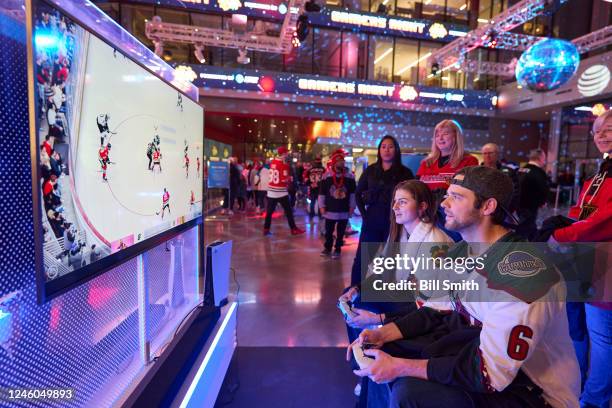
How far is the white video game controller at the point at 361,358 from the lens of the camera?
1.07 metres

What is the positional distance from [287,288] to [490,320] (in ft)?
8.76

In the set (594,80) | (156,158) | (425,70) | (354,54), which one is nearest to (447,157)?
(156,158)

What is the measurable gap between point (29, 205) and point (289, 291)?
2670 mm

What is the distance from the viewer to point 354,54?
552 inches

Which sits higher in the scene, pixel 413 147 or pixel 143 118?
pixel 413 147

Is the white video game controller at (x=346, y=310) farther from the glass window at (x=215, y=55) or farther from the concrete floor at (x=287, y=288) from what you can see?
the glass window at (x=215, y=55)

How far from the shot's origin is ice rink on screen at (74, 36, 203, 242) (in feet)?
3.34

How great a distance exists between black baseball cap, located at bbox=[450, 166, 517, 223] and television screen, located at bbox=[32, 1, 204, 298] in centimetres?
120

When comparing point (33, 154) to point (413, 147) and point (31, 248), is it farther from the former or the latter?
point (413, 147)

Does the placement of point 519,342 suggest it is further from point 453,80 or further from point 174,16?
point 453,80

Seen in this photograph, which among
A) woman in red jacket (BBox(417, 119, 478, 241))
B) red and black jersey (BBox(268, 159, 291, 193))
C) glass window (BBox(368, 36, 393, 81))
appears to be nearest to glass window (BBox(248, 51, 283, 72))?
glass window (BBox(368, 36, 393, 81))

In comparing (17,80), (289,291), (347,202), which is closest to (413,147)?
(347,202)

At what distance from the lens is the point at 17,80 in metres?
0.85

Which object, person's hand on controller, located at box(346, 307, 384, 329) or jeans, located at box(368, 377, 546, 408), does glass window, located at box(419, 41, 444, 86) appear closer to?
person's hand on controller, located at box(346, 307, 384, 329)
